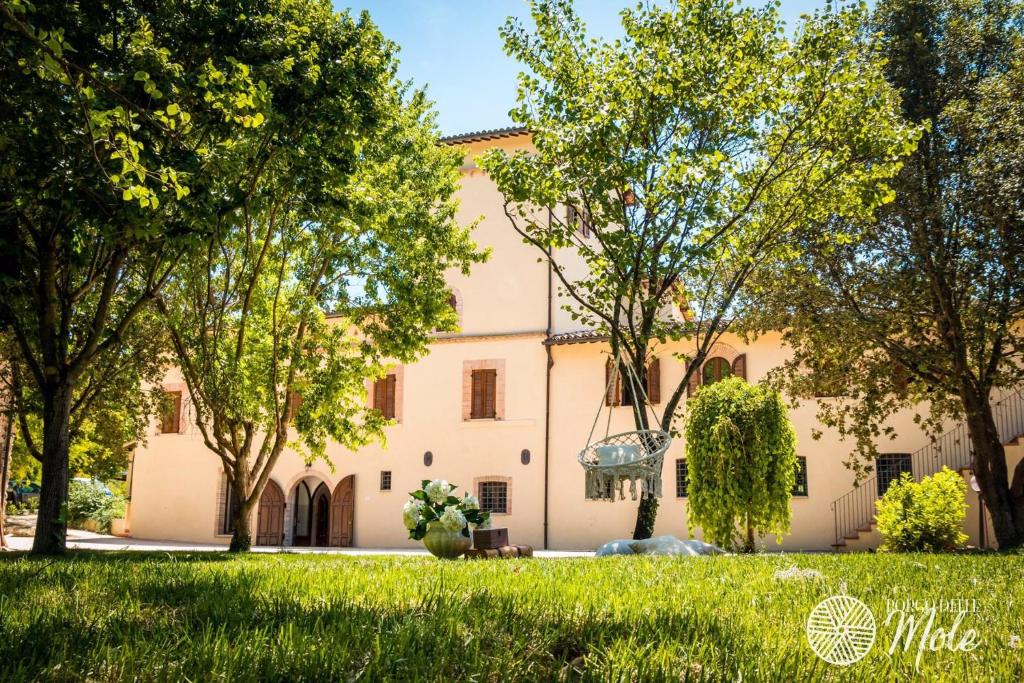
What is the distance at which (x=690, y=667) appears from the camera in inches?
99.1

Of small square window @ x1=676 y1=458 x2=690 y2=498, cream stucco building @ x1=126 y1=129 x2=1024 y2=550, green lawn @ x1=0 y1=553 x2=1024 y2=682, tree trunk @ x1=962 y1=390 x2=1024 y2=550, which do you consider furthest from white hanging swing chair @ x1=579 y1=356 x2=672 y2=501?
small square window @ x1=676 y1=458 x2=690 y2=498

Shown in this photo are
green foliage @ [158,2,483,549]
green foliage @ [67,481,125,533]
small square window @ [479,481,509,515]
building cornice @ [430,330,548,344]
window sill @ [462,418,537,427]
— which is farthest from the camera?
green foliage @ [67,481,125,533]

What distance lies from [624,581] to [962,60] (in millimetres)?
14105

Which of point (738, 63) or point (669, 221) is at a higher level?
point (738, 63)

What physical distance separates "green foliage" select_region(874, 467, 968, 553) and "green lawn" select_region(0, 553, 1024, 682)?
11.5m

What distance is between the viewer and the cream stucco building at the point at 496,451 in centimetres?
2266

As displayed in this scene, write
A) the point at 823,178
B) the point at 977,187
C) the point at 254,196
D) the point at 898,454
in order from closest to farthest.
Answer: the point at 254,196, the point at 823,178, the point at 977,187, the point at 898,454

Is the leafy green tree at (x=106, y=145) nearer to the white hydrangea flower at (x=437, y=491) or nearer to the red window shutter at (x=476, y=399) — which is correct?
the white hydrangea flower at (x=437, y=491)

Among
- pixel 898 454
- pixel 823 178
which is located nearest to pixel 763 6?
pixel 823 178

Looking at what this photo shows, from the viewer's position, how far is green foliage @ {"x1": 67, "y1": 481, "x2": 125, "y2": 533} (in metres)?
31.2

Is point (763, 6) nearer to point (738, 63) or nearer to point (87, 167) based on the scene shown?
point (738, 63)

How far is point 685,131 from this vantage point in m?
12.1

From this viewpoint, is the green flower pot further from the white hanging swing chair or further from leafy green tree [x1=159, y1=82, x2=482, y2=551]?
the white hanging swing chair

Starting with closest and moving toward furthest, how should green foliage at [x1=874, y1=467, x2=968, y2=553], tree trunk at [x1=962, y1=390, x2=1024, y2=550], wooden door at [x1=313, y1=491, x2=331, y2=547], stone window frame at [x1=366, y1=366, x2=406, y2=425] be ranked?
tree trunk at [x1=962, y1=390, x2=1024, y2=550], green foliage at [x1=874, y1=467, x2=968, y2=553], stone window frame at [x1=366, y1=366, x2=406, y2=425], wooden door at [x1=313, y1=491, x2=331, y2=547]
